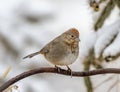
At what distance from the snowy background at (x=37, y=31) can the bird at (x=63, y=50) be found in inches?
59.6

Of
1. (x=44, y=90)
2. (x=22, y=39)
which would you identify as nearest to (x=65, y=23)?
(x=22, y=39)

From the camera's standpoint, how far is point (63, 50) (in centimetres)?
142

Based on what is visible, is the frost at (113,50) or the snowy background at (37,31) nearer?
the frost at (113,50)

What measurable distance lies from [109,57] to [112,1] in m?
0.32

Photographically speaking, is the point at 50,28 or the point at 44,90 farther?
the point at 50,28

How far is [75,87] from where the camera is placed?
3.59 m

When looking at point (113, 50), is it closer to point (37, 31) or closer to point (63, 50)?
point (63, 50)

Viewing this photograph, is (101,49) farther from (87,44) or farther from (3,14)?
(3,14)

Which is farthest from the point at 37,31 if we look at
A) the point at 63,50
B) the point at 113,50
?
the point at 63,50

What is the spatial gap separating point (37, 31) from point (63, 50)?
9.20ft

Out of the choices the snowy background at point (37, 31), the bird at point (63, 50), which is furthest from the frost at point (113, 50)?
the snowy background at point (37, 31)

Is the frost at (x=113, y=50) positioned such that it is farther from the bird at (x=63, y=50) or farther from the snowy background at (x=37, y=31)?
the snowy background at (x=37, y=31)

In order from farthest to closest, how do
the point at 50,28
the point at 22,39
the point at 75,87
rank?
the point at 50,28, the point at 22,39, the point at 75,87

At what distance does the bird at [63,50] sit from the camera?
1.36 m
